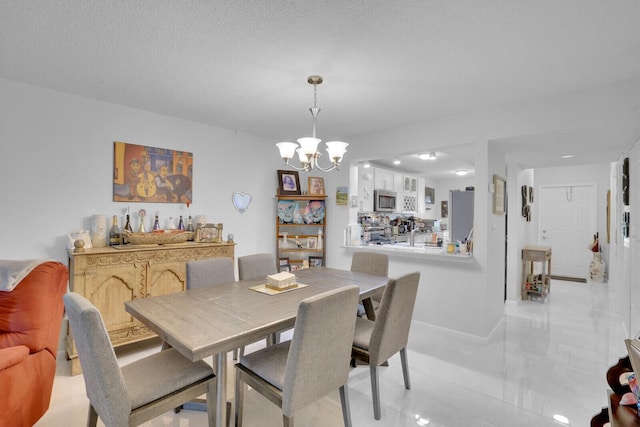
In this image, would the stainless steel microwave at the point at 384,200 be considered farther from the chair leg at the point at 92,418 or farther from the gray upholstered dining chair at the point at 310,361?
the chair leg at the point at 92,418

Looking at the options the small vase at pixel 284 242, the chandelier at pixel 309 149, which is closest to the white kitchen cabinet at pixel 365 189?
the small vase at pixel 284 242

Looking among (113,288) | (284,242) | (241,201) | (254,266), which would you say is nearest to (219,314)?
(254,266)

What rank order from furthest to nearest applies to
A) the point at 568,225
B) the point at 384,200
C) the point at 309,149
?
1. the point at 568,225
2. the point at 384,200
3. the point at 309,149

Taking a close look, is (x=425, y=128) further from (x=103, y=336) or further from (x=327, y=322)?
(x=103, y=336)

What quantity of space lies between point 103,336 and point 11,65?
234 cm

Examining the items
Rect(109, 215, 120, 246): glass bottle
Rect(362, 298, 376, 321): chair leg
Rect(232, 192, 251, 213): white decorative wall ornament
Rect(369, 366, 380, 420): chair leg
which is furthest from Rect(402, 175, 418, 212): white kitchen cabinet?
Rect(109, 215, 120, 246): glass bottle

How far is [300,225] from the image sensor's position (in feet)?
14.3

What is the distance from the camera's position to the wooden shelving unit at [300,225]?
14.2ft

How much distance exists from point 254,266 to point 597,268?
20.9 ft

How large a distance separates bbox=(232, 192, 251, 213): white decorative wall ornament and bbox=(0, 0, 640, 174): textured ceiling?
126cm

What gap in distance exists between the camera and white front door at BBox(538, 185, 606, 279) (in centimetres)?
600

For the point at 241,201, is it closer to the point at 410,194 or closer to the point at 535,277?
the point at 410,194

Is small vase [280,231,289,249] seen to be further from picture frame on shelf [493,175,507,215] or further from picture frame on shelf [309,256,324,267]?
picture frame on shelf [493,175,507,215]

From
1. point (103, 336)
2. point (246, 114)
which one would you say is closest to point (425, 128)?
point (246, 114)
